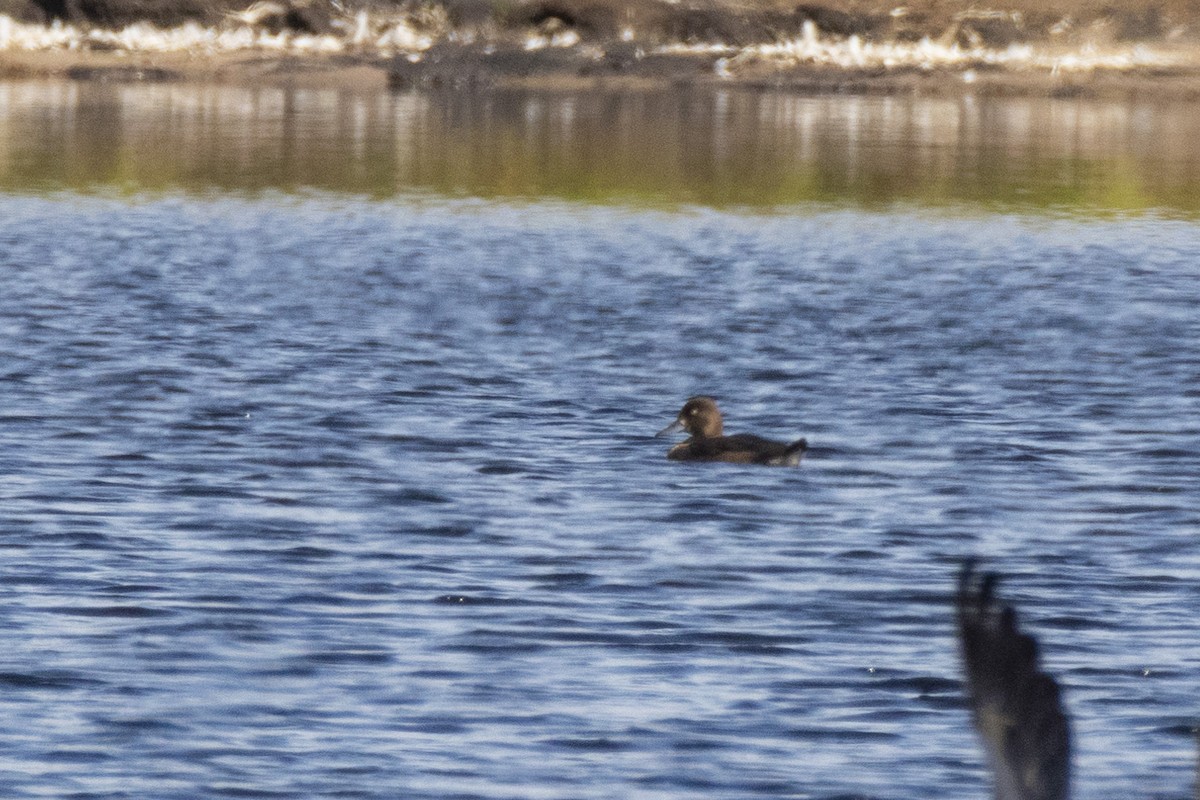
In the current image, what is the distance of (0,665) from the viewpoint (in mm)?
10508

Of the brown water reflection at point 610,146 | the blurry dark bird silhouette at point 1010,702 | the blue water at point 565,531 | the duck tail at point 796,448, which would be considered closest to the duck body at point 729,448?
the duck tail at point 796,448

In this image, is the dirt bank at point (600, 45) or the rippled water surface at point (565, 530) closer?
the rippled water surface at point (565, 530)

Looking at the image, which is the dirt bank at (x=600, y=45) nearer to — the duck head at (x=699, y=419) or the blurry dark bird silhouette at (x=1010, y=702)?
the duck head at (x=699, y=419)

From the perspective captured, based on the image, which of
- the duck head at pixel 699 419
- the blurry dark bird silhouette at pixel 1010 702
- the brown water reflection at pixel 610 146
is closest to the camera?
the blurry dark bird silhouette at pixel 1010 702

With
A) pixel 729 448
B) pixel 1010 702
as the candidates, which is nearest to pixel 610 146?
pixel 729 448

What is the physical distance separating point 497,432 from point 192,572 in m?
4.63

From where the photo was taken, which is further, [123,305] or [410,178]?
[410,178]

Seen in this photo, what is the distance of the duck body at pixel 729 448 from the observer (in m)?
15.4

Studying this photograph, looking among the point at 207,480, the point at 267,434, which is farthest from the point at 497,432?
the point at 207,480

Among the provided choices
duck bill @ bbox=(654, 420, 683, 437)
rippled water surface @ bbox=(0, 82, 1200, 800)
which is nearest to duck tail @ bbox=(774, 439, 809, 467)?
rippled water surface @ bbox=(0, 82, 1200, 800)

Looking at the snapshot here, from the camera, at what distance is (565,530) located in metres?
13.6

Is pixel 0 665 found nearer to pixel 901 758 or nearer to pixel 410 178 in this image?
pixel 901 758

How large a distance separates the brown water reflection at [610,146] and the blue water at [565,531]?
11.5 m

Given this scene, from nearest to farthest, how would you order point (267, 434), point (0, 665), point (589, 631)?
1. point (0, 665)
2. point (589, 631)
3. point (267, 434)
